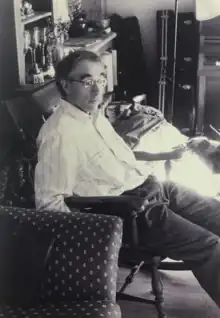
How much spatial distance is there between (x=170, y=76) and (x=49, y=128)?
9.30ft

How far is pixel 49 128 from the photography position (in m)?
2.14

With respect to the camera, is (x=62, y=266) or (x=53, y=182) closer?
(x=62, y=266)

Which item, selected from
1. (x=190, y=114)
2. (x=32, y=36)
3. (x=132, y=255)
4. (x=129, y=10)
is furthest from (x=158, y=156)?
(x=129, y=10)

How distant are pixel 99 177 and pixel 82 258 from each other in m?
0.50

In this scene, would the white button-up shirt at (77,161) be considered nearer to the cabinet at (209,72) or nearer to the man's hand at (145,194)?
the man's hand at (145,194)

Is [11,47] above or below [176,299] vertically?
above

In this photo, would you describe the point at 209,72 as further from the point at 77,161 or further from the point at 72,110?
the point at 77,161

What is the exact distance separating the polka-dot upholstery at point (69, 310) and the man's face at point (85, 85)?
34.1 inches

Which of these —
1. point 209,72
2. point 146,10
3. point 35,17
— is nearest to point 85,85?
point 35,17

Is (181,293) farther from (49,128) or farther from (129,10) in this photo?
(129,10)

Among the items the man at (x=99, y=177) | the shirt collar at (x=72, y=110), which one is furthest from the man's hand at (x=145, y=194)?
the shirt collar at (x=72, y=110)

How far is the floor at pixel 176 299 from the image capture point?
246cm

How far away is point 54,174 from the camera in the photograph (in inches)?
81.7

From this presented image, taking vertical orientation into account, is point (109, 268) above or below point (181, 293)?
above
